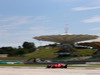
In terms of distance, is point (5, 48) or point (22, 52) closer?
point (22, 52)

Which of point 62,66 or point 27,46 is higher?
point 27,46

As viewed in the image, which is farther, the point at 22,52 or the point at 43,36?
the point at 22,52

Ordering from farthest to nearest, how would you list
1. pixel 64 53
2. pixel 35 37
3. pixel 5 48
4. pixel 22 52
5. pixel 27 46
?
pixel 27 46 → pixel 5 48 → pixel 22 52 → pixel 64 53 → pixel 35 37

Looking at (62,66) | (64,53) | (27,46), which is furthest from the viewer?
(27,46)

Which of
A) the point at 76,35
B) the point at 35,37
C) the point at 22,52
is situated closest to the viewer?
the point at 76,35

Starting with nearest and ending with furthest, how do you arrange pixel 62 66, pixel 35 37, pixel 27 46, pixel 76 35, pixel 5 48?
pixel 62 66, pixel 76 35, pixel 35 37, pixel 5 48, pixel 27 46

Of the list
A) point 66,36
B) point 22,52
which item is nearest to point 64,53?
point 66,36

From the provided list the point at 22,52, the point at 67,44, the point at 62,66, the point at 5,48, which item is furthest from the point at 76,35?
the point at 5,48

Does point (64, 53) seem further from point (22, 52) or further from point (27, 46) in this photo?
point (27, 46)

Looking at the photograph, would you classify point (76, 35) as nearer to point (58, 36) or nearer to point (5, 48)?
point (58, 36)

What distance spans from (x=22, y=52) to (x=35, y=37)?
59.5 meters

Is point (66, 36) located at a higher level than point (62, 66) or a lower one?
higher

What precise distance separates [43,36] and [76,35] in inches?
495

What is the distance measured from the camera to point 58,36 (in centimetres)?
7969
